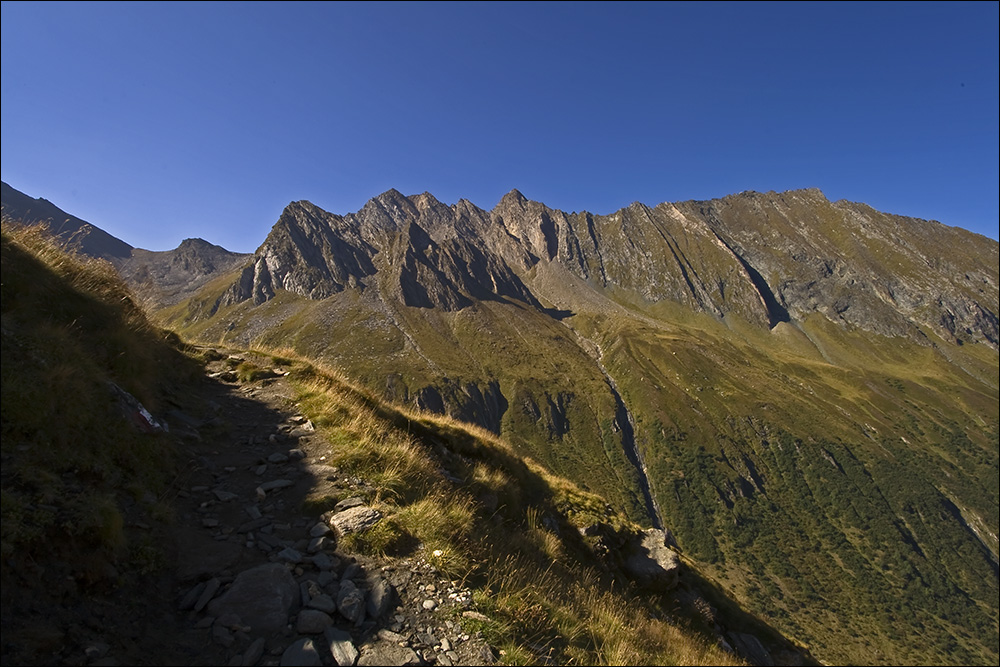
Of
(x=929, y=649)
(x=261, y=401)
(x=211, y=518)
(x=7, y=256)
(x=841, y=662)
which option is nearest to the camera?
(x=211, y=518)

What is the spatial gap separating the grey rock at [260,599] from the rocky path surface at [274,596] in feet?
0.04

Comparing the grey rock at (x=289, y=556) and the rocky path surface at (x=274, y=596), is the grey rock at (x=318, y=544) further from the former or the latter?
the grey rock at (x=289, y=556)

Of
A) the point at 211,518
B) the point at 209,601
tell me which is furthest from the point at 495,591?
the point at 211,518

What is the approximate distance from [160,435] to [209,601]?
479 cm

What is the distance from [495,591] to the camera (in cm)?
722

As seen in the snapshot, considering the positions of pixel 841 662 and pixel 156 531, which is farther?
pixel 841 662

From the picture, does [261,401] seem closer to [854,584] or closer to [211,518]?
[211,518]

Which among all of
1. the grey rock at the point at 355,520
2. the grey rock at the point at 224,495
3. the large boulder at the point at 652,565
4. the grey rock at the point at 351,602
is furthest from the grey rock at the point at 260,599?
the large boulder at the point at 652,565

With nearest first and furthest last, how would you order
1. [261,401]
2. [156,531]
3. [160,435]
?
[156,531], [160,435], [261,401]

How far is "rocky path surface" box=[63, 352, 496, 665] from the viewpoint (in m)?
5.26

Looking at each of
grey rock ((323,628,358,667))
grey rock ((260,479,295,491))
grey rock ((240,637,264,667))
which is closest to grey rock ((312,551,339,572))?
grey rock ((323,628,358,667))

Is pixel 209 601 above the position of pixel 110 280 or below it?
below

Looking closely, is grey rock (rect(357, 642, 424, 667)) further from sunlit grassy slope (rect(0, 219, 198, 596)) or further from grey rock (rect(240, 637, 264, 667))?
sunlit grassy slope (rect(0, 219, 198, 596))

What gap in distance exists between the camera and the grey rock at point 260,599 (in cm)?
566
